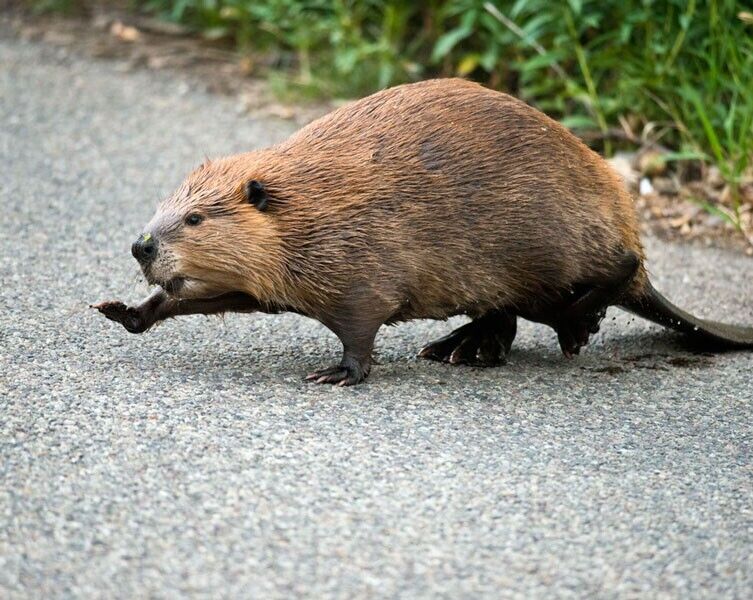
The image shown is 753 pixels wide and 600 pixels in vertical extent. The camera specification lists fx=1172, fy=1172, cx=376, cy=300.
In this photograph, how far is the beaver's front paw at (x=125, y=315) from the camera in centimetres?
468

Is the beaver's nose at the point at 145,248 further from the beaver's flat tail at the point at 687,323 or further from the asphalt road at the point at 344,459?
the beaver's flat tail at the point at 687,323

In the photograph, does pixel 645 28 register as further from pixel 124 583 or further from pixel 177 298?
pixel 124 583

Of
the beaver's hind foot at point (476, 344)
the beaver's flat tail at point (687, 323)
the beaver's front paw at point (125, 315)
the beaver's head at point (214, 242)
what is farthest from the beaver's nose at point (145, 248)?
the beaver's flat tail at point (687, 323)

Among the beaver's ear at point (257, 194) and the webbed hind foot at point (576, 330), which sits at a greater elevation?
the beaver's ear at point (257, 194)

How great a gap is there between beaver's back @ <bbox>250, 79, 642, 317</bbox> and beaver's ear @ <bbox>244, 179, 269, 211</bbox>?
0.21 ft

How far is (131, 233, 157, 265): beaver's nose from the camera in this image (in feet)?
14.5

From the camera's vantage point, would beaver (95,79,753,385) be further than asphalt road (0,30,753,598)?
Yes

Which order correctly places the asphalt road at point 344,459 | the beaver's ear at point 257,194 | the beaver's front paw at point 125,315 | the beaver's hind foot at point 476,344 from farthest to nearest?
1. the beaver's hind foot at point 476,344
2. the beaver's front paw at point 125,315
3. the beaver's ear at point 257,194
4. the asphalt road at point 344,459

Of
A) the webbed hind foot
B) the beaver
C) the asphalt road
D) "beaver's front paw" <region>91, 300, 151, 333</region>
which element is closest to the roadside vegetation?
the asphalt road

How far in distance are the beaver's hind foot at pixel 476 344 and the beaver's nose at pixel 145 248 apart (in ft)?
4.32

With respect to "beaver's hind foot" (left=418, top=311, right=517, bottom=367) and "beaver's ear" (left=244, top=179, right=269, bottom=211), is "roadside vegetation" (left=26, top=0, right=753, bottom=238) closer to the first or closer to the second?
"beaver's hind foot" (left=418, top=311, right=517, bottom=367)

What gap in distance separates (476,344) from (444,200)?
731 millimetres

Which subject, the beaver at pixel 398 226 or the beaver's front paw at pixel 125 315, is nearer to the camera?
the beaver at pixel 398 226

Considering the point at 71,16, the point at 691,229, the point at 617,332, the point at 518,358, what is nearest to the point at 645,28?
the point at 691,229
